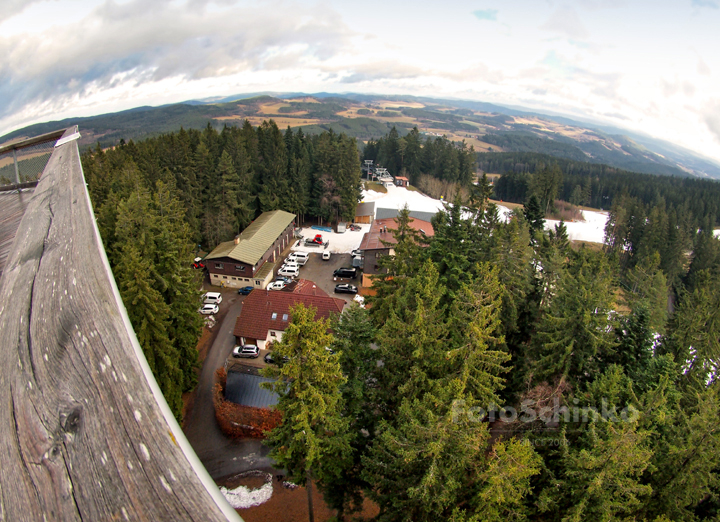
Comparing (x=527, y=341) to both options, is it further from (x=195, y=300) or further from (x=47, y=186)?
(x=47, y=186)

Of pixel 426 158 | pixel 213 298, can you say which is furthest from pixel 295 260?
pixel 426 158

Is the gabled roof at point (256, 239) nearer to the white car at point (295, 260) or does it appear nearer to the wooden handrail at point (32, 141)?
the white car at point (295, 260)

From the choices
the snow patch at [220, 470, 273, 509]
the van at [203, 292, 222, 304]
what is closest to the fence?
the snow patch at [220, 470, 273, 509]

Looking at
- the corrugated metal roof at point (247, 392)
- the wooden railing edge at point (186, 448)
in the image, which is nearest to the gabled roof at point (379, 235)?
the corrugated metal roof at point (247, 392)

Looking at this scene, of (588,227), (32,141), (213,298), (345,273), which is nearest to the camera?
(32,141)

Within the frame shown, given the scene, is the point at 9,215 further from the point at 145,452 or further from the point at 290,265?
the point at 290,265

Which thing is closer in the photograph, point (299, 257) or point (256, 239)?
point (256, 239)

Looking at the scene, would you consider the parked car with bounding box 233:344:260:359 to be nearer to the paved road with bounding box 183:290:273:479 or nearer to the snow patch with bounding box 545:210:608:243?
the paved road with bounding box 183:290:273:479
